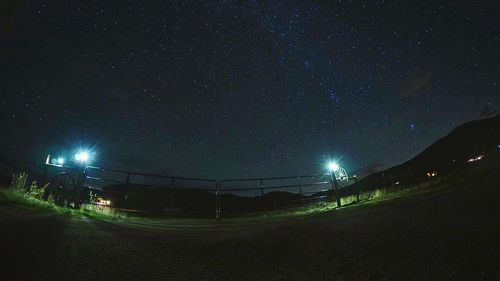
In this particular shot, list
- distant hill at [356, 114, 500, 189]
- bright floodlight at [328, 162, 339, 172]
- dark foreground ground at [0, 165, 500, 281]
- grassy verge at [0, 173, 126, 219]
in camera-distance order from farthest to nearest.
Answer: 1. distant hill at [356, 114, 500, 189]
2. bright floodlight at [328, 162, 339, 172]
3. grassy verge at [0, 173, 126, 219]
4. dark foreground ground at [0, 165, 500, 281]

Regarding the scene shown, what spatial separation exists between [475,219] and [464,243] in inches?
38.0

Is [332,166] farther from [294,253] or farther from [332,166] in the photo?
[294,253]

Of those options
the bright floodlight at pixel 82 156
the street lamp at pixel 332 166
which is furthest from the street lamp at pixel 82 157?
the street lamp at pixel 332 166

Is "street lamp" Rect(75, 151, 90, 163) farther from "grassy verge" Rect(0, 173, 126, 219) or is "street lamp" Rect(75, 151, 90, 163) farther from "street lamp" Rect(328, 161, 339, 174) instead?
"street lamp" Rect(328, 161, 339, 174)

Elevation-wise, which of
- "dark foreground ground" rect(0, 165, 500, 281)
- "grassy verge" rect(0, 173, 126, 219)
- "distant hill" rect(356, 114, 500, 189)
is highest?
"distant hill" rect(356, 114, 500, 189)

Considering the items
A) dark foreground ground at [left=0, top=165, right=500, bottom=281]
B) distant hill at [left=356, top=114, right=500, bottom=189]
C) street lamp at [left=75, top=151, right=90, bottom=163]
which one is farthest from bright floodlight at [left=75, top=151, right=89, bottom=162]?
distant hill at [left=356, top=114, right=500, bottom=189]

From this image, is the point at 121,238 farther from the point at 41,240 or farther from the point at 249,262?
the point at 249,262

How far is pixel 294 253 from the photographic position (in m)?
3.20

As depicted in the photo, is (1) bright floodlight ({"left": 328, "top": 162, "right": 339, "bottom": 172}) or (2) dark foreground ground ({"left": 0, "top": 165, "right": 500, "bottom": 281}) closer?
(2) dark foreground ground ({"left": 0, "top": 165, "right": 500, "bottom": 281})

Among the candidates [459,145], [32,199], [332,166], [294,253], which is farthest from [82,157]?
[459,145]

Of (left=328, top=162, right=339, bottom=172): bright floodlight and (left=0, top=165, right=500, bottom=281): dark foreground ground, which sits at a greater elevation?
(left=328, top=162, right=339, bottom=172): bright floodlight

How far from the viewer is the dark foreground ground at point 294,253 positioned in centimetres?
233

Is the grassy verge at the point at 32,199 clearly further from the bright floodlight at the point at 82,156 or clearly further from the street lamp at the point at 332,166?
the street lamp at the point at 332,166

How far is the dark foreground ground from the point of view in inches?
91.6
